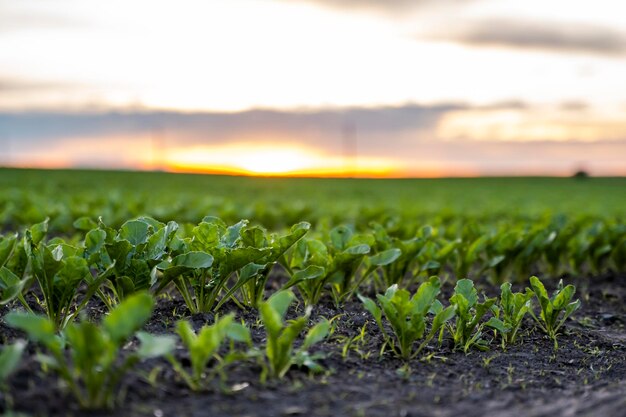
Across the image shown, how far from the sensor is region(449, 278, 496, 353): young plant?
3.69m

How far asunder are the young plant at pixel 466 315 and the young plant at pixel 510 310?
0.13 meters

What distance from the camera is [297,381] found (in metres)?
2.99

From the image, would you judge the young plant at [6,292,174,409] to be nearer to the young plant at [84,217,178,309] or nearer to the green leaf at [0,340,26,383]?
the green leaf at [0,340,26,383]

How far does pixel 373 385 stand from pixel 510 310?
4.41 ft

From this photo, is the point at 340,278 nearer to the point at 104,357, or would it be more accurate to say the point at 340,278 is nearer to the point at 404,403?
the point at 404,403

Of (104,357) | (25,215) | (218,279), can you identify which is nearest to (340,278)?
(218,279)

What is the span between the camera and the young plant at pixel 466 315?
369 centimetres

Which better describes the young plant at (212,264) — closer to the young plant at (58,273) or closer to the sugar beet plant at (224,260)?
the sugar beet plant at (224,260)

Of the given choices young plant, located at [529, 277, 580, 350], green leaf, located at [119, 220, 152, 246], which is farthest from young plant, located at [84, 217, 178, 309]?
young plant, located at [529, 277, 580, 350]

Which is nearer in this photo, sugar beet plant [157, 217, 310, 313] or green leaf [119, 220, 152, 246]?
sugar beet plant [157, 217, 310, 313]

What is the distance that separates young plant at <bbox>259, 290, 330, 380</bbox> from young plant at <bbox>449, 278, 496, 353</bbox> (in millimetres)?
963

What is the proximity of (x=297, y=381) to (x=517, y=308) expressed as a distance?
5.57ft

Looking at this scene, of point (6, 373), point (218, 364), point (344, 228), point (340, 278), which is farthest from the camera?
point (344, 228)

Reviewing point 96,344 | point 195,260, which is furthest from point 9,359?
point 195,260
